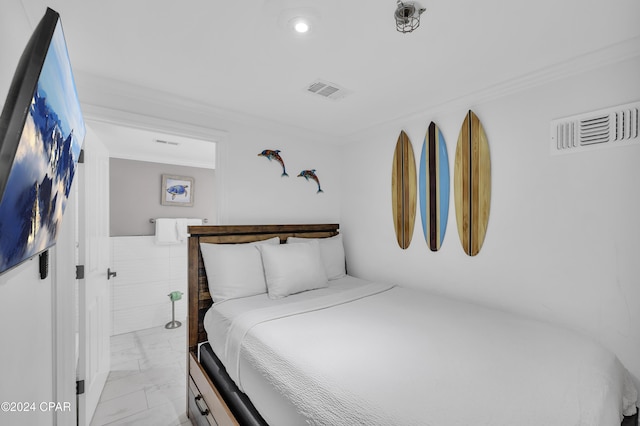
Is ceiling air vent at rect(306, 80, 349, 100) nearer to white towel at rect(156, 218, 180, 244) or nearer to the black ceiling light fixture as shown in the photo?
the black ceiling light fixture

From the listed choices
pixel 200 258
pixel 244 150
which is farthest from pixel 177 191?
pixel 200 258

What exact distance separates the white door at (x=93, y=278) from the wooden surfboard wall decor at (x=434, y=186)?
2.64 metres

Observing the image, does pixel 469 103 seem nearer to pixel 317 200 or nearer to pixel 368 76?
pixel 368 76

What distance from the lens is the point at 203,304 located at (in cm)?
233

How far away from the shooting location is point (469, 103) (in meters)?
2.34

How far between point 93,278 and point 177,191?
7.53ft

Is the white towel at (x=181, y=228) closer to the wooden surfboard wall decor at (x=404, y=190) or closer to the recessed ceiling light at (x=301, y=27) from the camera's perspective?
the wooden surfboard wall decor at (x=404, y=190)

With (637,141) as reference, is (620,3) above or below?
above

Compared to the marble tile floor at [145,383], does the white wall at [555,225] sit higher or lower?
higher

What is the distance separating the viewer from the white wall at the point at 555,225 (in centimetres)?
169

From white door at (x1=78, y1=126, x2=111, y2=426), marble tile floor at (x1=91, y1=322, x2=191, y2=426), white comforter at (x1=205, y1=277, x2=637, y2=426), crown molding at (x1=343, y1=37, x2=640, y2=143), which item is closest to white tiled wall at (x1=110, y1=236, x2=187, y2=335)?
marble tile floor at (x1=91, y1=322, x2=191, y2=426)

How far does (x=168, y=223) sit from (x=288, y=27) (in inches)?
134

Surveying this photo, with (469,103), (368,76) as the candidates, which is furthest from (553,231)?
(368,76)

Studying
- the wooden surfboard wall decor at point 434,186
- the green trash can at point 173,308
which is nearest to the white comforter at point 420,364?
the wooden surfboard wall decor at point 434,186
